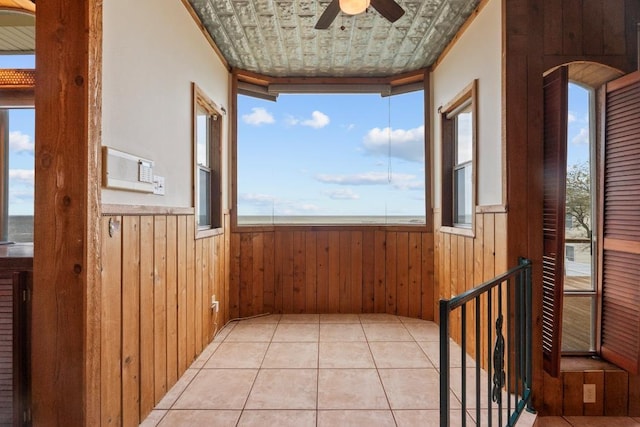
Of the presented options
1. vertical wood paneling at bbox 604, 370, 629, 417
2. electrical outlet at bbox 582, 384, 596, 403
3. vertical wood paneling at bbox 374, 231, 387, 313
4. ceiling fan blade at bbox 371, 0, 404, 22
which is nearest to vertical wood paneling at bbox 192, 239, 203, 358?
vertical wood paneling at bbox 374, 231, 387, 313

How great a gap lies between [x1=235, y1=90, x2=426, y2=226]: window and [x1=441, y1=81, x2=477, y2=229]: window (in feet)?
1.43

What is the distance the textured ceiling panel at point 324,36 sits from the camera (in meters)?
2.82

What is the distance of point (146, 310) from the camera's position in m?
2.01

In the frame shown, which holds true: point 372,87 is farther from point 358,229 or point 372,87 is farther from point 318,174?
point 358,229

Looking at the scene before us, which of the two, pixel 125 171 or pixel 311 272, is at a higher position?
pixel 125 171

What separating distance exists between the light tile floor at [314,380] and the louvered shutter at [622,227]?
0.80m

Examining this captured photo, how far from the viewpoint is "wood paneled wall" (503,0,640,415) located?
2.28 metres

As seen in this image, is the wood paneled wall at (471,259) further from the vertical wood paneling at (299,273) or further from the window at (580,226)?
the vertical wood paneling at (299,273)

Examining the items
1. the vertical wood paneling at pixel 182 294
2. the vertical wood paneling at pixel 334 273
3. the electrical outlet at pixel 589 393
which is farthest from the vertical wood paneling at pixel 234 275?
the electrical outlet at pixel 589 393

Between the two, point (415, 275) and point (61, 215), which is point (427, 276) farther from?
point (61, 215)

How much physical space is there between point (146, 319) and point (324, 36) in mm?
2803

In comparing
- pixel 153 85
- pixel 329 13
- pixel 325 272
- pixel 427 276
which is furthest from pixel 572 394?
pixel 153 85

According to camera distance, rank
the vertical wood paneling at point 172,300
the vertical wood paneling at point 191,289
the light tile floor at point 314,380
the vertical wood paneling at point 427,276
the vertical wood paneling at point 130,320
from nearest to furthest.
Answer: the vertical wood paneling at point 130,320 → the light tile floor at point 314,380 → the vertical wood paneling at point 172,300 → the vertical wood paneling at point 191,289 → the vertical wood paneling at point 427,276

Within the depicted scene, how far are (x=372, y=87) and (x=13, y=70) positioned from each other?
329 centimetres
